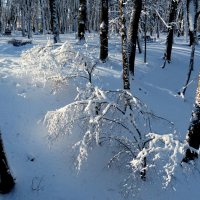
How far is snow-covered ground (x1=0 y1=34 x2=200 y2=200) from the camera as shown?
10.8 metres

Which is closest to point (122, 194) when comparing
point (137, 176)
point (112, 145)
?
point (137, 176)

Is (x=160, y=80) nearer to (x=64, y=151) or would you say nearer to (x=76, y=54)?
(x=76, y=54)

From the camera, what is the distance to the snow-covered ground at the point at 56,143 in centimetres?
1077

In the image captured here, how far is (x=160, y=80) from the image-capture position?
2012 centimetres

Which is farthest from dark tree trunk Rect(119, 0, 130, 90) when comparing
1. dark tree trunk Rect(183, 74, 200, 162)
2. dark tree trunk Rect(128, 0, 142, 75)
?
dark tree trunk Rect(128, 0, 142, 75)

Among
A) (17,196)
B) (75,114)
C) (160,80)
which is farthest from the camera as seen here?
(160,80)

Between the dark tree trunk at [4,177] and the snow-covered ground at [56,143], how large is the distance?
0.20m

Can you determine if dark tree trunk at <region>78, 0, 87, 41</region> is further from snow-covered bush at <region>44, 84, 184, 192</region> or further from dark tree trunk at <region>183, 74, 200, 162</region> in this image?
dark tree trunk at <region>183, 74, 200, 162</region>

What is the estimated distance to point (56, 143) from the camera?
1214 centimetres

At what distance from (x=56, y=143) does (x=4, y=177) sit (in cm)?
256

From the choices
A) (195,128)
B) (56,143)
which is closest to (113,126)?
(56,143)

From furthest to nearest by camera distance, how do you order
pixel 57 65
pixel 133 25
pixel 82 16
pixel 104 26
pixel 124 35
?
1. pixel 82 16
2. pixel 104 26
3. pixel 133 25
4. pixel 57 65
5. pixel 124 35

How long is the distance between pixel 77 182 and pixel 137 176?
174 centimetres

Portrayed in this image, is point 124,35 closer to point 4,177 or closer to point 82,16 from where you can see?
point 4,177
